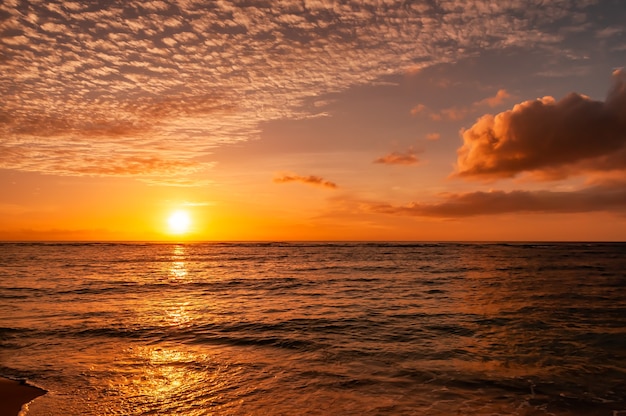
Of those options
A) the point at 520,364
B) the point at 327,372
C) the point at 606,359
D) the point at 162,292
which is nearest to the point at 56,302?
the point at 162,292

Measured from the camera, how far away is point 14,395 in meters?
12.5

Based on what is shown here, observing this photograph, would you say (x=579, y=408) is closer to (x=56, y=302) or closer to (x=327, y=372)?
(x=327, y=372)

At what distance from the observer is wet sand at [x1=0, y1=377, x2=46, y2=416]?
11.5m

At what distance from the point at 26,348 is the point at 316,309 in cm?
1663

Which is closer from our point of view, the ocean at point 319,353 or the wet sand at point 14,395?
the wet sand at point 14,395

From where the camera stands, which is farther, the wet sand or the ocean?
the ocean

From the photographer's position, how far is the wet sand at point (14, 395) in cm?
1151

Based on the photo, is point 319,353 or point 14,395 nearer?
point 14,395

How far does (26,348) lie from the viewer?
59.3ft

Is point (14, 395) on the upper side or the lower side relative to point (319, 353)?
upper

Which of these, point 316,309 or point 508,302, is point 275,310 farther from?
point 508,302

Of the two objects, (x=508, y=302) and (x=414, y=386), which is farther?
(x=508, y=302)

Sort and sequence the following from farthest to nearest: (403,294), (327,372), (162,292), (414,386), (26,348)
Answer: (162,292), (403,294), (26,348), (327,372), (414,386)

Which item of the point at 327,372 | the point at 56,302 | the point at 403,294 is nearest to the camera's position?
the point at 327,372
